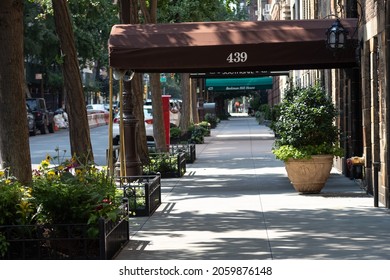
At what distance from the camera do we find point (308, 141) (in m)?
19.8

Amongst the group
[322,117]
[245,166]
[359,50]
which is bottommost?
[245,166]

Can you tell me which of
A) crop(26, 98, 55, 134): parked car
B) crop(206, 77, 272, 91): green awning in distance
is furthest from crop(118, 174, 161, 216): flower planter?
crop(26, 98, 55, 134): parked car

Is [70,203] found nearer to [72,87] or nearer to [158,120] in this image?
[72,87]

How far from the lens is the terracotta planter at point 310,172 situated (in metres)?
19.5

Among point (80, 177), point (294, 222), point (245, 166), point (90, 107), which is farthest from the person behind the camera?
point (90, 107)

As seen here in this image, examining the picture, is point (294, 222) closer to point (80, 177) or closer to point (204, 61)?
point (80, 177)

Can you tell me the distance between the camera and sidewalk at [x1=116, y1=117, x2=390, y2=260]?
39.3 feet

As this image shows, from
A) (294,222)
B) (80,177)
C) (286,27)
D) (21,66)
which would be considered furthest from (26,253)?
(286,27)

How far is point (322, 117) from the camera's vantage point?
20031 millimetres

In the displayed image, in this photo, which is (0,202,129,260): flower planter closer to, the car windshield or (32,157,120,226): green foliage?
(32,157,120,226): green foliage

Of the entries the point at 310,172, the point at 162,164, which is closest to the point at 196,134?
the point at 162,164

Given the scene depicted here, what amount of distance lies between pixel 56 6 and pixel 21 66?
6.36m

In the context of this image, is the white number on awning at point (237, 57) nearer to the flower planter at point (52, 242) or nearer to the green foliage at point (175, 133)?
the flower planter at point (52, 242)

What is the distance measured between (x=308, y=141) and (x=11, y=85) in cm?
806
